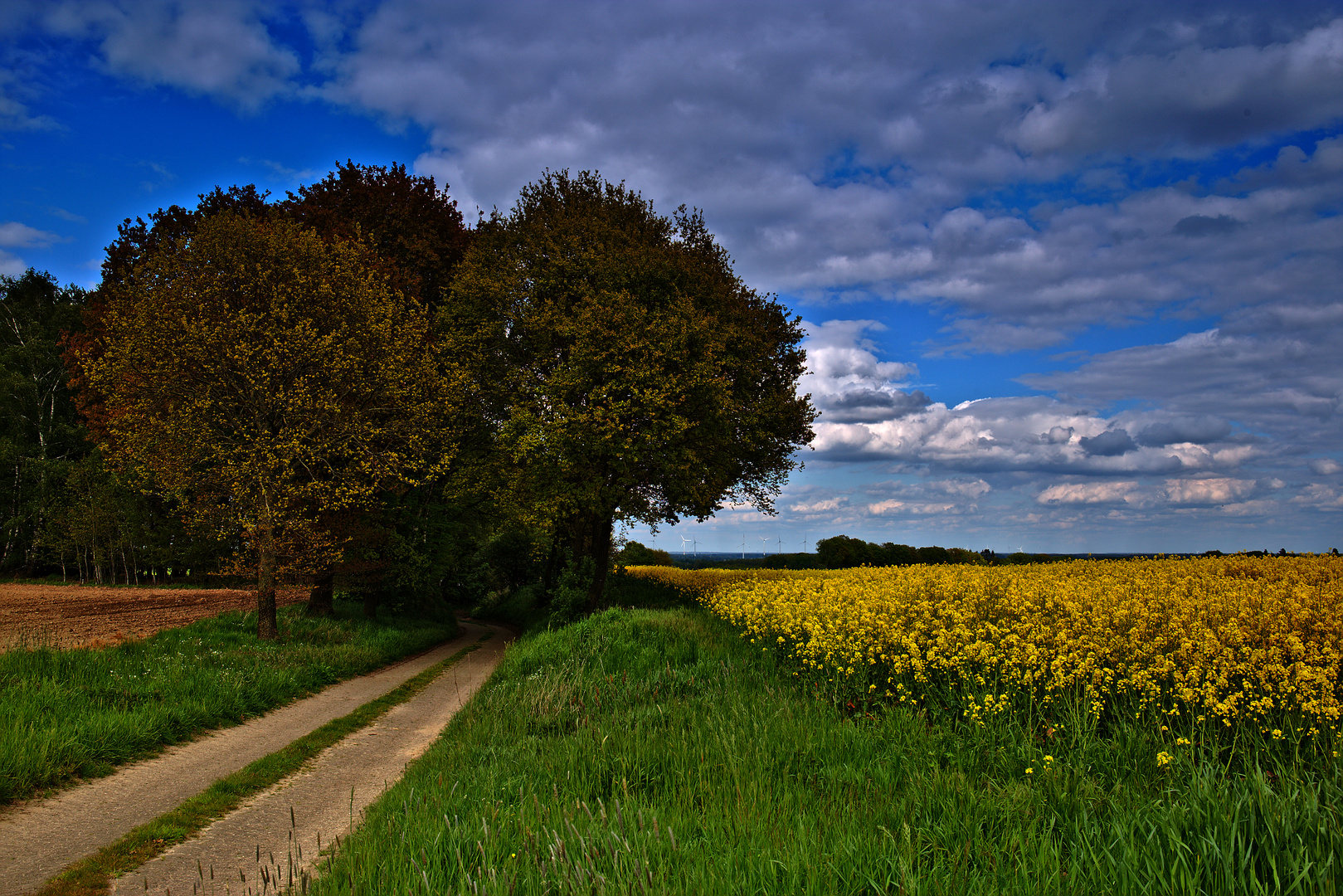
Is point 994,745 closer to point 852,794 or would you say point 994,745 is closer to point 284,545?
point 852,794

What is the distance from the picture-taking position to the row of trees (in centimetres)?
1750

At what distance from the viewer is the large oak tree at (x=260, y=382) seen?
55.8ft

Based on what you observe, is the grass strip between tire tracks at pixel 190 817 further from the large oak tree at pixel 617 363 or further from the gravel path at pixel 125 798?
the large oak tree at pixel 617 363

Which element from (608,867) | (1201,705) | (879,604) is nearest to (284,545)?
(879,604)

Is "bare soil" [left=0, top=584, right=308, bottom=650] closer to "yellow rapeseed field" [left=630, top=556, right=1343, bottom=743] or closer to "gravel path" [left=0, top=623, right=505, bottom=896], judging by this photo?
"gravel path" [left=0, top=623, right=505, bottom=896]

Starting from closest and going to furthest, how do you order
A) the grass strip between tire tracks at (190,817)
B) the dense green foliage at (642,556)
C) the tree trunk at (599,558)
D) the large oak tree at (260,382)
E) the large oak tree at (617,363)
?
the grass strip between tire tracks at (190,817)
the large oak tree at (260,382)
the large oak tree at (617,363)
the tree trunk at (599,558)
the dense green foliage at (642,556)

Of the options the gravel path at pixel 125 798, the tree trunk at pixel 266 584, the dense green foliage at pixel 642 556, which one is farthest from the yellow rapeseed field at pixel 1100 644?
the dense green foliage at pixel 642 556

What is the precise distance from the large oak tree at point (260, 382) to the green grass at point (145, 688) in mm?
2145

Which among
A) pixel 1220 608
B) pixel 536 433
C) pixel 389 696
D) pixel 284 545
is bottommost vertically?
pixel 389 696

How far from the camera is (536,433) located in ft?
68.1

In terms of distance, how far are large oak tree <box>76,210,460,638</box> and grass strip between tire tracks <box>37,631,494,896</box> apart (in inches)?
300

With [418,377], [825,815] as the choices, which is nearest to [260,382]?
[418,377]

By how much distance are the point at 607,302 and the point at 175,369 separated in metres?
12.3

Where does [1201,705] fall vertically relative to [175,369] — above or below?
below
